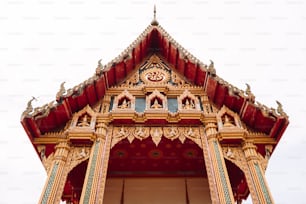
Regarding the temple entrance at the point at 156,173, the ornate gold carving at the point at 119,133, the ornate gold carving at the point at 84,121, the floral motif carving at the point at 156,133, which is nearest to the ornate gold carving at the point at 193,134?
the floral motif carving at the point at 156,133

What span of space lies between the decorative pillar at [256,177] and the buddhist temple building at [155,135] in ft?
0.07

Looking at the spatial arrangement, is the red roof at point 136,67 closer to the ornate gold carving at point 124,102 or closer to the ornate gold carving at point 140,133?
the ornate gold carving at point 124,102

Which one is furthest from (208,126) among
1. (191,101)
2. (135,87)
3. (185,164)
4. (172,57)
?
(172,57)

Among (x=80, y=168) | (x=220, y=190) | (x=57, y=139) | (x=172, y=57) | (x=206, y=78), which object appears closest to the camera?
(x=220, y=190)

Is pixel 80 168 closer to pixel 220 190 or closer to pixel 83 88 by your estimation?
pixel 83 88

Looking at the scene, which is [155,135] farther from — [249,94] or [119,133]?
[249,94]

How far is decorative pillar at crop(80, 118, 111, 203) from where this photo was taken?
6348 millimetres

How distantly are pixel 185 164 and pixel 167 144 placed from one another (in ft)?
3.34

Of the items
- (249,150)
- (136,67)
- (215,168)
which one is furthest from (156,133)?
(136,67)

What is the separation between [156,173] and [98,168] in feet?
8.81

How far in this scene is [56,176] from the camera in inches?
263

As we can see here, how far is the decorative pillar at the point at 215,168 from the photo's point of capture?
21.0 feet

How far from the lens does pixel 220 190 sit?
6.49 m

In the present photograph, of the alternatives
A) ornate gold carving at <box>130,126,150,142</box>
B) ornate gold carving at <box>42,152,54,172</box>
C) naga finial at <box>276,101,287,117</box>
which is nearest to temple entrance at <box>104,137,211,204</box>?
ornate gold carving at <box>130,126,150,142</box>
